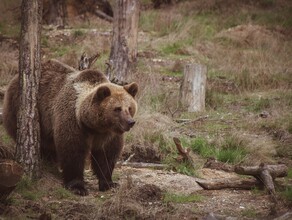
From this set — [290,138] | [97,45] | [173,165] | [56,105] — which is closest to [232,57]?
[97,45]

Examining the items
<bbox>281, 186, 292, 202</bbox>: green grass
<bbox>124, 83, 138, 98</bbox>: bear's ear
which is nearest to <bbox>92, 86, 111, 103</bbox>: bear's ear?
<bbox>124, 83, 138, 98</bbox>: bear's ear

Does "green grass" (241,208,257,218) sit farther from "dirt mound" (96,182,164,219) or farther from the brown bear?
the brown bear

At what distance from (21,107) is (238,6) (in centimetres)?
1597

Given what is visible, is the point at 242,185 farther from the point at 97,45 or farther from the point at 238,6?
the point at 238,6

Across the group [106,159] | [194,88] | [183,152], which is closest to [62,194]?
[106,159]

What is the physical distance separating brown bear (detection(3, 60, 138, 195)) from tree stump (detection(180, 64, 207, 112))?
4.41 m

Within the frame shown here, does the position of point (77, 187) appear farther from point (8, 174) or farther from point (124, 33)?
point (124, 33)

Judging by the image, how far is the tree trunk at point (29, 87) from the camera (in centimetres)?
612

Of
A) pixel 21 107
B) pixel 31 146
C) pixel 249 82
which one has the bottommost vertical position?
pixel 249 82

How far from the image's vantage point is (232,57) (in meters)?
A: 15.0

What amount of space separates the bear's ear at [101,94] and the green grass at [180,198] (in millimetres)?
1310

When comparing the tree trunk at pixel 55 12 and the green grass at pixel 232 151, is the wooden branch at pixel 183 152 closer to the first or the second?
the green grass at pixel 232 151

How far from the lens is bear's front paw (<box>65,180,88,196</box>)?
21.3ft

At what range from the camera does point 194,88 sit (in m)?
11.2
